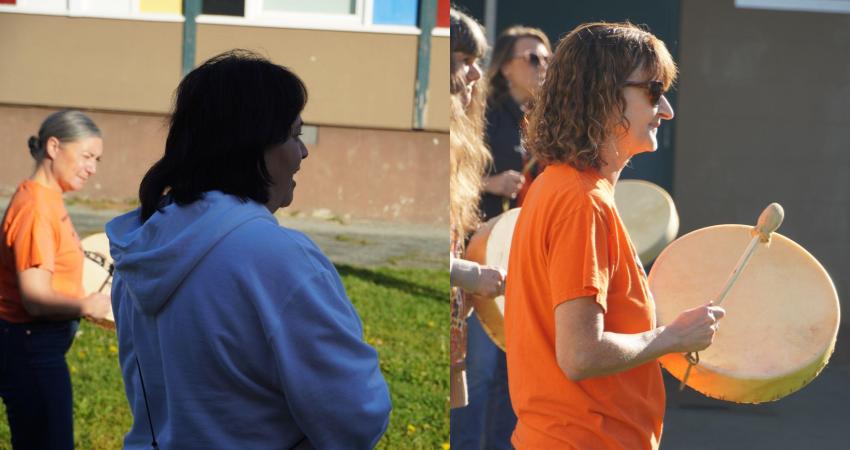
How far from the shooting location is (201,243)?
5.34ft

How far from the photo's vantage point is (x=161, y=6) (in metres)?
10.3

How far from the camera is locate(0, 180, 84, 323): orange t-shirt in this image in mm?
3156

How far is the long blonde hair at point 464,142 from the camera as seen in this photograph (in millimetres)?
2773

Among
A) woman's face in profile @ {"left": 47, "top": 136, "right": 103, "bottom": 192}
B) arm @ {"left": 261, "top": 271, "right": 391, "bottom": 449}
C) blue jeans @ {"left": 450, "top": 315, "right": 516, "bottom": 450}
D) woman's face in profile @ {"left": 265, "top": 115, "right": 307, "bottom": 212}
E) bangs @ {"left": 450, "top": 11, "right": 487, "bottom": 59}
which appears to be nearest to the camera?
arm @ {"left": 261, "top": 271, "right": 391, "bottom": 449}

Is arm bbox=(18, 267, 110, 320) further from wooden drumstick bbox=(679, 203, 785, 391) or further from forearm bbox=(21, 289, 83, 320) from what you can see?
wooden drumstick bbox=(679, 203, 785, 391)

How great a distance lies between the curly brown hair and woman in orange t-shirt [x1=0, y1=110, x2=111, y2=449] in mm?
1735

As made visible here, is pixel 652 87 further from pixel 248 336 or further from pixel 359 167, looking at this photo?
pixel 359 167

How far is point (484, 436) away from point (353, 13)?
731 cm

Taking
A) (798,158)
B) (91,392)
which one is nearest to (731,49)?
A: (798,158)

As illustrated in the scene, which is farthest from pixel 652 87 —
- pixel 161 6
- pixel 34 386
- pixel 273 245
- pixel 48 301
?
pixel 161 6

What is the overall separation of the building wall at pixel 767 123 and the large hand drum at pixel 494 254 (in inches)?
24.9

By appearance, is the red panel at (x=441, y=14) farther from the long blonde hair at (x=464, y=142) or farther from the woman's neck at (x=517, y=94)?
the long blonde hair at (x=464, y=142)

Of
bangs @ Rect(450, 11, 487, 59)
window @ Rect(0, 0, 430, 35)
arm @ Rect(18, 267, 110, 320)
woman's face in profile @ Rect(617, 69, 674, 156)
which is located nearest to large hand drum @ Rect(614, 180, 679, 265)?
bangs @ Rect(450, 11, 487, 59)

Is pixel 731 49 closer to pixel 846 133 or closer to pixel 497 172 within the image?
pixel 846 133
